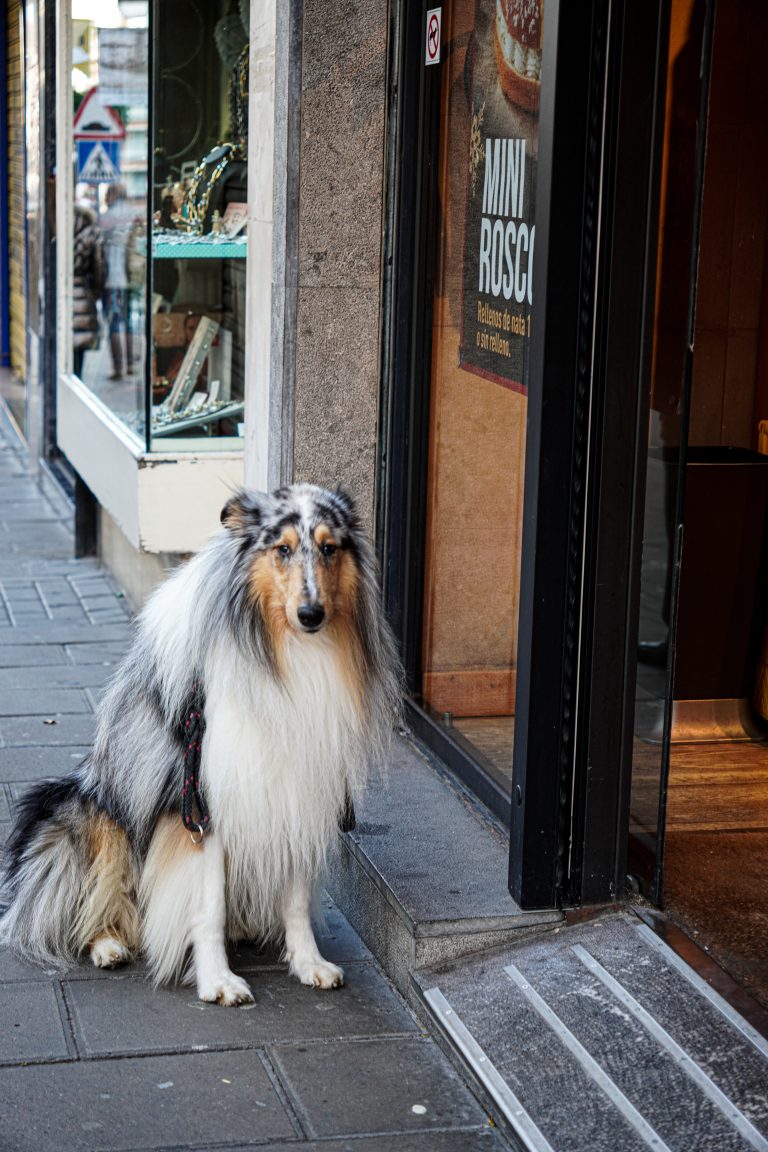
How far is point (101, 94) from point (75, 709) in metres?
4.20

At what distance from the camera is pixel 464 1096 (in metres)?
3.76

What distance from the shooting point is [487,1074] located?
145 inches

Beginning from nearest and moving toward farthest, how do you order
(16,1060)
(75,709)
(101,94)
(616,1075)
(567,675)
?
(616,1075) → (16,1060) → (567,675) → (75,709) → (101,94)

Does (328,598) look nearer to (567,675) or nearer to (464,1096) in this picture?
(567,675)

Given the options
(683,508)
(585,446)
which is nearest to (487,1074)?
(585,446)

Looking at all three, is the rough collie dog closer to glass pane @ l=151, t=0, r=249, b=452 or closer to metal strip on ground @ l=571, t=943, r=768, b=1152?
metal strip on ground @ l=571, t=943, r=768, b=1152

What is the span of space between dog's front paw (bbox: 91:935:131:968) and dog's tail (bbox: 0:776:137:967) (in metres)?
0.03

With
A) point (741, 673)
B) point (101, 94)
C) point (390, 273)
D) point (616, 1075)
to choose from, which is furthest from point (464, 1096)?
point (101, 94)

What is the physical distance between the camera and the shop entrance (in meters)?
4.07

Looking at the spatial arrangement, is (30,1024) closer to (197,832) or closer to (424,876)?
(197,832)

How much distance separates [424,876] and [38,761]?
7.03ft

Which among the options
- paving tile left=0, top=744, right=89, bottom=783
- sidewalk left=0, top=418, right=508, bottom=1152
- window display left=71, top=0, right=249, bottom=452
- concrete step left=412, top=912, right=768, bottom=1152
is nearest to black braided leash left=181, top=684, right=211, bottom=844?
sidewalk left=0, top=418, right=508, bottom=1152

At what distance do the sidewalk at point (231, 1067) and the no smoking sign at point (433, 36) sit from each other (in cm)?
288

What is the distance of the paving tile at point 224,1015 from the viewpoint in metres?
3.95
